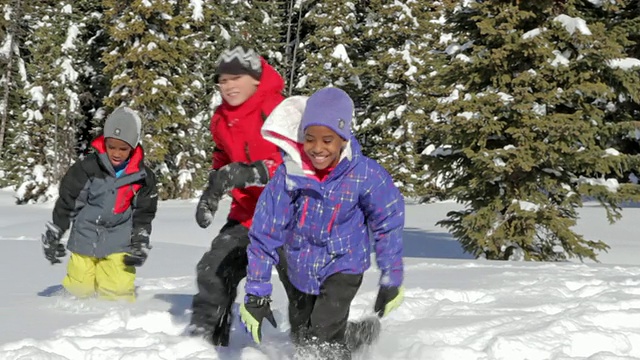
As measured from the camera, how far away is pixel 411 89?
99.6 feet

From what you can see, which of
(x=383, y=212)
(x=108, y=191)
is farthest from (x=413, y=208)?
(x=383, y=212)

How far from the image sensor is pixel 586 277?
7.18 m

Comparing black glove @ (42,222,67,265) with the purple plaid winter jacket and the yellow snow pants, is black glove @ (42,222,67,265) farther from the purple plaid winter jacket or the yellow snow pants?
the purple plaid winter jacket

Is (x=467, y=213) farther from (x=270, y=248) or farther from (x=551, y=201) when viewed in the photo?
(x=270, y=248)

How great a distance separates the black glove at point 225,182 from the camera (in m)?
3.99

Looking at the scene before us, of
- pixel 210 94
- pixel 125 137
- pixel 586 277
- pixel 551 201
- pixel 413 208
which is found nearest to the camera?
pixel 125 137

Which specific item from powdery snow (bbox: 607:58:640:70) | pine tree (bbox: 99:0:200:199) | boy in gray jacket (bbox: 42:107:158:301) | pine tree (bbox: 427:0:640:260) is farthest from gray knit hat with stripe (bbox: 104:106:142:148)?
pine tree (bbox: 99:0:200:199)

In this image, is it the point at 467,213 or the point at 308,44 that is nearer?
the point at 467,213

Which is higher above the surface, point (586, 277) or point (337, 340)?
point (337, 340)

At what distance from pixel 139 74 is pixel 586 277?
19213 millimetres

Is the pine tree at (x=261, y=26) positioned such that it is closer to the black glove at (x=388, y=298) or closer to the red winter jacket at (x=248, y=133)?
the red winter jacket at (x=248, y=133)

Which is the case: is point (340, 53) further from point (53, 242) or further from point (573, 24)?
point (53, 242)

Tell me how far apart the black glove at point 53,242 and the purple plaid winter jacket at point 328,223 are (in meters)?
2.47

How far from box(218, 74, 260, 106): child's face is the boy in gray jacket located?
4.80 feet
